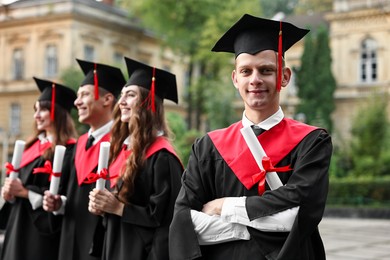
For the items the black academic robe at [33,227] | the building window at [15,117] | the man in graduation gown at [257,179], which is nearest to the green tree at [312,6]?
the building window at [15,117]

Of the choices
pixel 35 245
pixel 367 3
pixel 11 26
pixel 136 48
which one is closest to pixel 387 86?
pixel 367 3

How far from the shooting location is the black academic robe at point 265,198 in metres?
3.23

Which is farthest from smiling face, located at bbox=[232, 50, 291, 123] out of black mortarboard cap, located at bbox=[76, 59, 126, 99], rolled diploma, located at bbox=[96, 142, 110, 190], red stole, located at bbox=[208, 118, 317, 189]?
black mortarboard cap, located at bbox=[76, 59, 126, 99]

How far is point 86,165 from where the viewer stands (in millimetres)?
5355

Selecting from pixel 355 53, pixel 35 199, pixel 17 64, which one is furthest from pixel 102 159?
pixel 17 64

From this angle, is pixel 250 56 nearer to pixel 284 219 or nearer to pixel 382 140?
pixel 284 219

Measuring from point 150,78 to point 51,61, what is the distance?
1424 inches

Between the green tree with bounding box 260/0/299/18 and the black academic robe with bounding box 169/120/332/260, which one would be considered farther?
the green tree with bounding box 260/0/299/18

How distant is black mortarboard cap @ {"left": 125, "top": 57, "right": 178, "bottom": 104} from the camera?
5027 millimetres

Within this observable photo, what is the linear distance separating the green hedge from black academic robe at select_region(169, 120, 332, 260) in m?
18.6

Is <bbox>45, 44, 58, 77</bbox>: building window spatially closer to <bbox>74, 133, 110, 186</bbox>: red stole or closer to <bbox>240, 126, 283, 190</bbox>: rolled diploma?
<bbox>74, 133, 110, 186</bbox>: red stole

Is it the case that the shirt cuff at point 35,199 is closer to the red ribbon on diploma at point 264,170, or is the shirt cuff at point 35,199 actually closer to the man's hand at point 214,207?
the man's hand at point 214,207

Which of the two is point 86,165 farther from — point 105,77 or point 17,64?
point 17,64

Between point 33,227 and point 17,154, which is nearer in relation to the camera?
point 17,154
